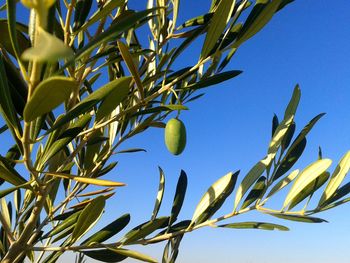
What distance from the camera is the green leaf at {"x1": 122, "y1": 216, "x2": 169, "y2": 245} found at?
1.56 metres

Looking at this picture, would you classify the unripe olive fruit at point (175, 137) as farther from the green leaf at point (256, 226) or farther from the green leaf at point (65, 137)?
the green leaf at point (256, 226)

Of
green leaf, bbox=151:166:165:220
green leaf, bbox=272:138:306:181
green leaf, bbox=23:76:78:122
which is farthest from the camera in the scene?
green leaf, bbox=151:166:165:220

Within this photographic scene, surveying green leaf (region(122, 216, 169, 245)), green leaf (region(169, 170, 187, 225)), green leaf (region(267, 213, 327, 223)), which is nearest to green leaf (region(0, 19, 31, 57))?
green leaf (region(122, 216, 169, 245))

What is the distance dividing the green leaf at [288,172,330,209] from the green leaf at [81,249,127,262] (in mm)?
612

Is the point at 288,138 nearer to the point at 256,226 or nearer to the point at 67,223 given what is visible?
the point at 256,226

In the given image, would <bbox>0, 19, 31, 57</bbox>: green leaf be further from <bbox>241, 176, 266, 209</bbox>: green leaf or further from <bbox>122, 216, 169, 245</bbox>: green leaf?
<bbox>241, 176, 266, 209</bbox>: green leaf

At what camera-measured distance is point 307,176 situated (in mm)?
1513

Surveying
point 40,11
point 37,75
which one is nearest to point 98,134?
point 37,75

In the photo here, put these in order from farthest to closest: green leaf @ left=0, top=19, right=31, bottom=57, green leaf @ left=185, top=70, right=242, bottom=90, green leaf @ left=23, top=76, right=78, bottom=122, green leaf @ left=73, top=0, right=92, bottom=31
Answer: green leaf @ left=185, top=70, right=242, bottom=90 → green leaf @ left=73, top=0, right=92, bottom=31 → green leaf @ left=0, top=19, right=31, bottom=57 → green leaf @ left=23, top=76, right=78, bottom=122

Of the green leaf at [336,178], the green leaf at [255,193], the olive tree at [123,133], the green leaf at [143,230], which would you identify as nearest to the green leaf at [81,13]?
the olive tree at [123,133]

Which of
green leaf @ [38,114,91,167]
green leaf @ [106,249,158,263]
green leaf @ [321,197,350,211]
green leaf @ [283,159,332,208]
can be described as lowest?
green leaf @ [106,249,158,263]

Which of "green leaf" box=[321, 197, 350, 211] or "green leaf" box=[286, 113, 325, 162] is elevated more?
"green leaf" box=[286, 113, 325, 162]

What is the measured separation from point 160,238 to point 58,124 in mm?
680

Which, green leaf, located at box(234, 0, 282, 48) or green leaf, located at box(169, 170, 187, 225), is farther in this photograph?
green leaf, located at box(169, 170, 187, 225)
